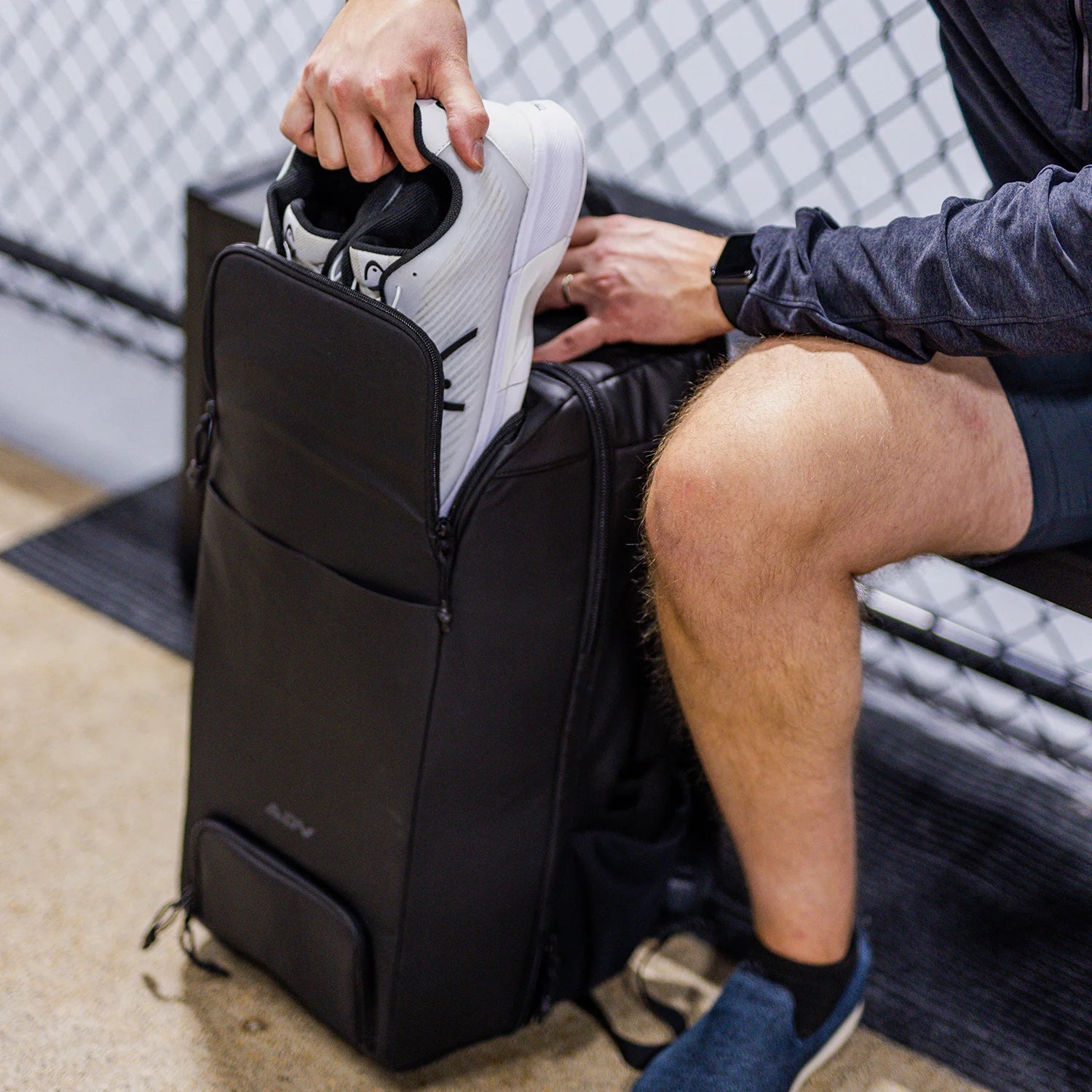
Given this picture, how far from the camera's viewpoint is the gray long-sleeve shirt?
2.81ft

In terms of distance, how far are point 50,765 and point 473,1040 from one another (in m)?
0.55

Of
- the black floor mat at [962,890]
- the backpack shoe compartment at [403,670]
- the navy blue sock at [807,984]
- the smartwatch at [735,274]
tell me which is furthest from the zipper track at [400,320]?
the black floor mat at [962,890]

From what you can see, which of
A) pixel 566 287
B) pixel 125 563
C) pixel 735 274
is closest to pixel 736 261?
pixel 735 274

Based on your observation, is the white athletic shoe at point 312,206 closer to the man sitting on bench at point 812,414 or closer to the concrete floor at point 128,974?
the man sitting on bench at point 812,414

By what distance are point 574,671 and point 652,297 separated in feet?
0.95

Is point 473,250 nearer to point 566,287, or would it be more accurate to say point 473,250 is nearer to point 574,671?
point 566,287

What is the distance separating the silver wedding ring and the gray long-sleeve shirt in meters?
0.15

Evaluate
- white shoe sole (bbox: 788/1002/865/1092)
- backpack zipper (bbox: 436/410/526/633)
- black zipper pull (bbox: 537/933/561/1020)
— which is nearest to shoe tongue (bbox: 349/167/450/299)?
backpack zipper (bbox: 436/410/526/633)

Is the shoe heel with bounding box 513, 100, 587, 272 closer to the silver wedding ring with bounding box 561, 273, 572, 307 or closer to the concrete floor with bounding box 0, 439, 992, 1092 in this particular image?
the silver wedding ring with bounding box 561, 273, 572, 307

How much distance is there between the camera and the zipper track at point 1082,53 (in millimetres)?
908

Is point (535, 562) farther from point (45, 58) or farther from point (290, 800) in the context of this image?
point (45, 58)

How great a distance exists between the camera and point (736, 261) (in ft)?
3.28

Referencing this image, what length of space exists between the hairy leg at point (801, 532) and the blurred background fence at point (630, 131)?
1.42 ft

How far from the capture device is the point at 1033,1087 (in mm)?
1125
